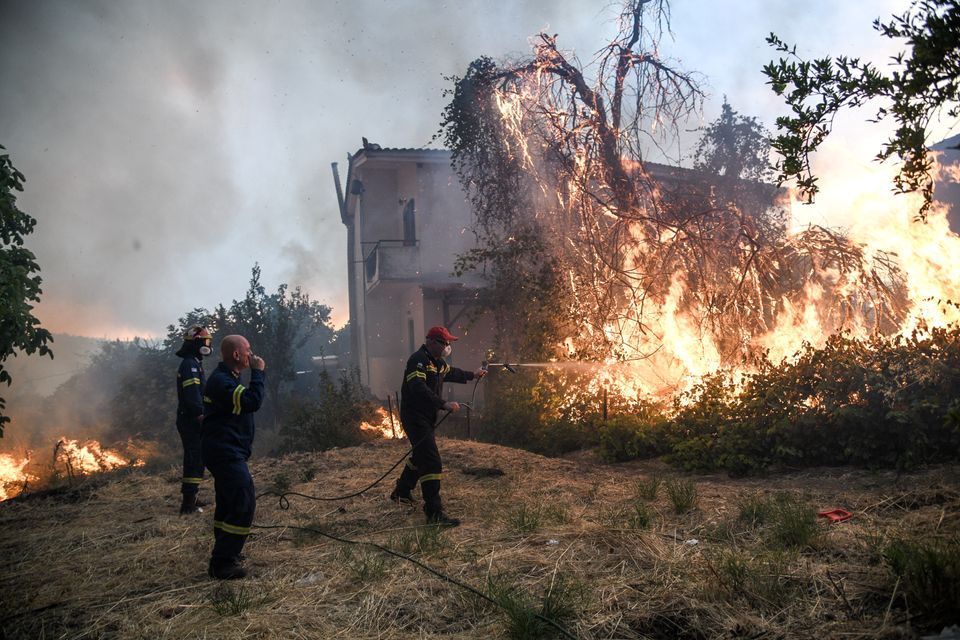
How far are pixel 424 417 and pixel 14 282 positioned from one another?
198 inches

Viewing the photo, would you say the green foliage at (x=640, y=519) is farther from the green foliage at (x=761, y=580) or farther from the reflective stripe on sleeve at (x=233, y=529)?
the reflective stripe on sleeve at (x=233, y=529)

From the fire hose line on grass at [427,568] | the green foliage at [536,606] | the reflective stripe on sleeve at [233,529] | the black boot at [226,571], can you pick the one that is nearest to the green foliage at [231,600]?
the black boot at [226,571]

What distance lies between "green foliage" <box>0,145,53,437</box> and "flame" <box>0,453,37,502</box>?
5.49 m

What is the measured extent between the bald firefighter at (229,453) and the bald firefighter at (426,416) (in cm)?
180

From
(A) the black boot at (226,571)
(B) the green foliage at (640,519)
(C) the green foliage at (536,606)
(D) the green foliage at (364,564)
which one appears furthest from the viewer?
(B) the green foliage at (640,519)

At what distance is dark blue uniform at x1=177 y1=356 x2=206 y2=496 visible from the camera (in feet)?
25.0

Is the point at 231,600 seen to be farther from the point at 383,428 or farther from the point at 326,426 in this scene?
the point at 383,428

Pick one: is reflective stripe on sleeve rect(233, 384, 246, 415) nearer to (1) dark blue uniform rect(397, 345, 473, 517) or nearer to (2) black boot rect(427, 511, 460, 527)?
(1) dark blue uniform rect(397, 345, 473, 517)

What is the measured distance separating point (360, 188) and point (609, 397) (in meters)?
12.8

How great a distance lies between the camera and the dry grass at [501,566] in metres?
4.00

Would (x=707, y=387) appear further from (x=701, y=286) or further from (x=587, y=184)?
(x=587, y=184)

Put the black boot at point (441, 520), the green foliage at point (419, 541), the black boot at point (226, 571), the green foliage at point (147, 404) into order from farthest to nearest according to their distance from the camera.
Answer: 1. the green foliage at point (147, 404)
2. the black boot at point (441, 520)
3. the green foliage at point (419, 541)
4. the black boot at point (226, 571)

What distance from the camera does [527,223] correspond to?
44.7 feet

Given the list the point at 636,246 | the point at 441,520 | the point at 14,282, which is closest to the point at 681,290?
the point at 636,246
